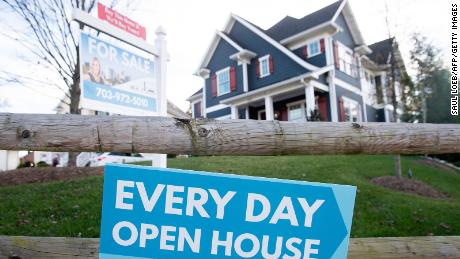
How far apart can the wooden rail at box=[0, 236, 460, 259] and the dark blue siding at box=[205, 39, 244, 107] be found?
19.4 m

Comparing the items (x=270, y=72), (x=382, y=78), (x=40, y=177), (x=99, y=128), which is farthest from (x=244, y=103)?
(x=99, y=128)

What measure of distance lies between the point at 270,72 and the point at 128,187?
19308 mm

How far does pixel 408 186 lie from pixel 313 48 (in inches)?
462

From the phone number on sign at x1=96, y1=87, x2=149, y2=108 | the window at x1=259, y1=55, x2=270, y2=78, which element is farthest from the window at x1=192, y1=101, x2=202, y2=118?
the phone number on sign at x1=96, y1=87, x2=149, y2=108

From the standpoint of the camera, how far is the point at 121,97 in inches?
202

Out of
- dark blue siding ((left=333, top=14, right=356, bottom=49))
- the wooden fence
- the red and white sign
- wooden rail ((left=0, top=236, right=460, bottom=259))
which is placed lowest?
wooden rail ((left=0, top=236, right=460, bottom=259))

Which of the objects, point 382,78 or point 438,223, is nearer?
point 438,223

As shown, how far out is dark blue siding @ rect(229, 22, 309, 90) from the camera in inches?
754

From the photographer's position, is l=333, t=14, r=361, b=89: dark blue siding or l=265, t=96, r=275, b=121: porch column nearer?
l=265, t=96, r=275, b=121: porch column

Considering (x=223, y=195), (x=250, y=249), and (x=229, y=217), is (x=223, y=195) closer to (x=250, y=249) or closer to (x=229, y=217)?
(x=229, y=217)

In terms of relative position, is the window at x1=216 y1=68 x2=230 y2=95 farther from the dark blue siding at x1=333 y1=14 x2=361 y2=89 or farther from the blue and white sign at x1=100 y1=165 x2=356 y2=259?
A: the blue and white sign at x1=100 y1=165 x2=356 y2=259

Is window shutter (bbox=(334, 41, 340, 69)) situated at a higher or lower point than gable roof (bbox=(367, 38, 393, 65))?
lower

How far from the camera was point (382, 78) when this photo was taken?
24625 millimetres

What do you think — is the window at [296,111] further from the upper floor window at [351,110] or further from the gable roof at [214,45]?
the gable roof at [214,45]
